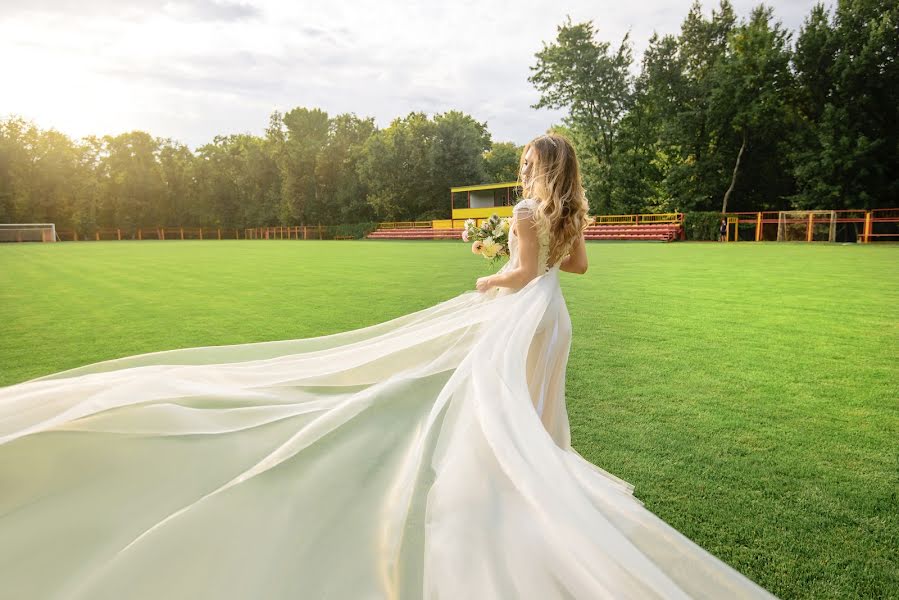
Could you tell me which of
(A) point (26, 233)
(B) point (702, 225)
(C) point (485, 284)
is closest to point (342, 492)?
(C) point (485, 284)

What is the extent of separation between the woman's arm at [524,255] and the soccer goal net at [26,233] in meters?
64.9

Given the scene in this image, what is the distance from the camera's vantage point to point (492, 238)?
3.98 m

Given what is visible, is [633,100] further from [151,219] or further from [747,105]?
[151,219]

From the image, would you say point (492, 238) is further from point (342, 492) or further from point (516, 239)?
point (342, 492)

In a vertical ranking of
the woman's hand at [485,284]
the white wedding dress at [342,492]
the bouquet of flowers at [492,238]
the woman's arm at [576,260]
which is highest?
the bouquet of flowers at [492,238]

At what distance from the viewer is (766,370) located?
5578mm

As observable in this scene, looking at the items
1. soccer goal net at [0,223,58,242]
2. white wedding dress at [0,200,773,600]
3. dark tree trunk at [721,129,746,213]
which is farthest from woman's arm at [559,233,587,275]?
soccer goal net at [0,223,58,242]

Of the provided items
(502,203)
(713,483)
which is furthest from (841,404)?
(502,203)

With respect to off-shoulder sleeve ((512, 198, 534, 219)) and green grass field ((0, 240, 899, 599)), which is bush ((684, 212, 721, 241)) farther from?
off-shoulder sleeve ((512, 198, 534, 219))

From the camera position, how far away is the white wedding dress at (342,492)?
1.63 metres

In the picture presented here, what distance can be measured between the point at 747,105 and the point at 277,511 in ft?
147

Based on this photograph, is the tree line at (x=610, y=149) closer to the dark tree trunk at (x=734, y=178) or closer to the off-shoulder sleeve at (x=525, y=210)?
the dark tree trunk at (x=734, y=178)

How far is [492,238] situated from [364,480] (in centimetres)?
224

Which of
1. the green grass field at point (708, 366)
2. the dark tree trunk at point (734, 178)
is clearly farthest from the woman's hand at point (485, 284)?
the dark tree trunk at point (734, 178)
